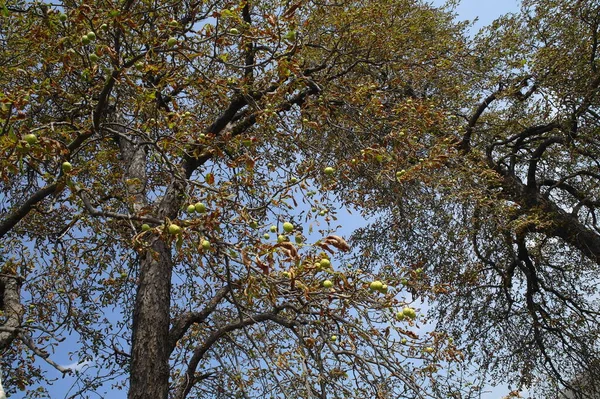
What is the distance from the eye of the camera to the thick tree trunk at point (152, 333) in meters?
4.82

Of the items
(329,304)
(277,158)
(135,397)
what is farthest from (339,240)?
(277,158)

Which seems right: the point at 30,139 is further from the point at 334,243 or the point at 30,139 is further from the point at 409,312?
the point at 409,312

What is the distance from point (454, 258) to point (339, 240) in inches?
256

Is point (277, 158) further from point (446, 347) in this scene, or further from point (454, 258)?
point (446, 347)

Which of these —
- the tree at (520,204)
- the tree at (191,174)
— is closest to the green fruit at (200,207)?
the tree at (191,174)

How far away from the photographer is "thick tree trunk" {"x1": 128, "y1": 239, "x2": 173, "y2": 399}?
4824mm

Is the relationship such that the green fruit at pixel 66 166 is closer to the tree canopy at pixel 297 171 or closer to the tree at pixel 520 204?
the tree canopy at pixel 297 171

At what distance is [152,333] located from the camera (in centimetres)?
511

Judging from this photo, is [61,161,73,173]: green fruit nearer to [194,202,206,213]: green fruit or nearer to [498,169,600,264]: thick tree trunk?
[194,202,206,213]: green fruit

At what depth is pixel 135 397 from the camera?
15.5ft

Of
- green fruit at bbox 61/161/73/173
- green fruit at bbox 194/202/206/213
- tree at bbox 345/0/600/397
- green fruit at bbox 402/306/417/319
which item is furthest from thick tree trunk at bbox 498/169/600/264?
Answer: green fruit at bbox 61/161/73/173

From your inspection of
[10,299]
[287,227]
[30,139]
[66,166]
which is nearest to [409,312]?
[287,227]

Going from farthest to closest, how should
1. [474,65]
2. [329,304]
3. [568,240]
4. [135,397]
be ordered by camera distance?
[474,65], [568,240], [135,397], [329,304]

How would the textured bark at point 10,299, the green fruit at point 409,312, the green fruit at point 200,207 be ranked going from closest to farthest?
the green fruit at point 200,207 < the green fruit at point 409,312 < the textured bark at point 10,299
